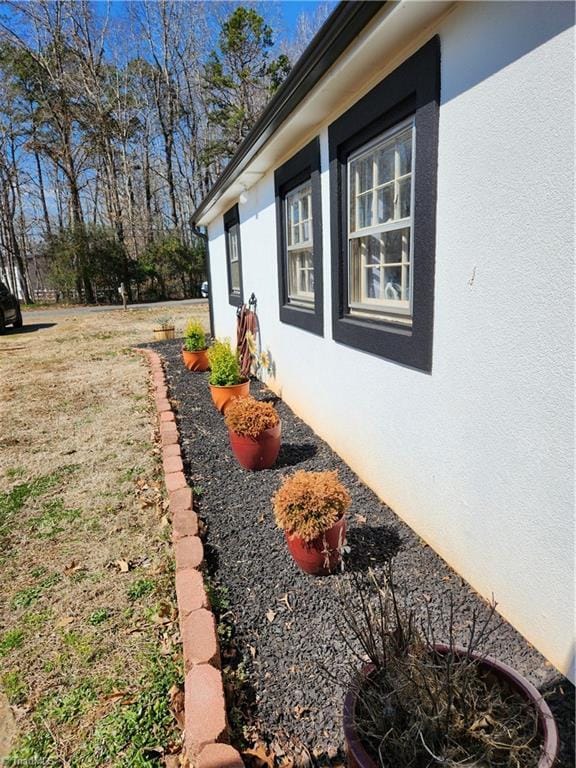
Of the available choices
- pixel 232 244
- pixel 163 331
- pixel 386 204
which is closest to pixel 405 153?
pixel 386 204

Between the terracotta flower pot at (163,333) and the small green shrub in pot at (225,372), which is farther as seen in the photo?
the terracotta flower pot at (163,333)

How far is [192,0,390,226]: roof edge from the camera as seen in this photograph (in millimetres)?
2117

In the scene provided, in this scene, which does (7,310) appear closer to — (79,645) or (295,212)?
(295,212)

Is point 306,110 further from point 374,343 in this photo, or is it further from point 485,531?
point 485,531

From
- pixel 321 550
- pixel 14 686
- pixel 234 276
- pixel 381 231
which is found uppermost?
pixel 381 231

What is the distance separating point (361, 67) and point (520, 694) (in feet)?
9.96

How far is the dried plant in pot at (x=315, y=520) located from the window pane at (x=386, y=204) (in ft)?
5.64

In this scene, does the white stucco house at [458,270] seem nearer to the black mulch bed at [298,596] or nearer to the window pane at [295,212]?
the black mulch bed at [298,596]

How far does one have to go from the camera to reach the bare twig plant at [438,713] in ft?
3.76

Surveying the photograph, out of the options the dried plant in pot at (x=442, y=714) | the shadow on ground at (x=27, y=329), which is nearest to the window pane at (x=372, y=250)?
the dried plant in pot at (x=442, y=714)

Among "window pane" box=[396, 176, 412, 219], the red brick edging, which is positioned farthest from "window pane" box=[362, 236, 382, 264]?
the red brick edging

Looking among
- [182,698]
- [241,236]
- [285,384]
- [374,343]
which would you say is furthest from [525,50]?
[241,236]

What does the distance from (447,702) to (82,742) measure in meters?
1.31

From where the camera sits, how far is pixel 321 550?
2.28m
